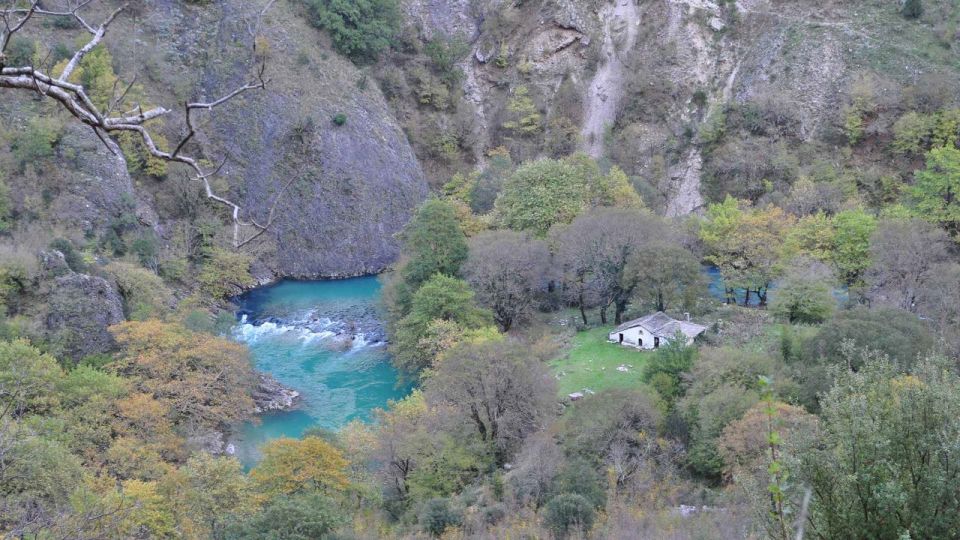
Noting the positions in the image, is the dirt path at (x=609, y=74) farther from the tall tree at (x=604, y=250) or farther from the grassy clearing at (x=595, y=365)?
the grassy clearing at (x=595, y=365)

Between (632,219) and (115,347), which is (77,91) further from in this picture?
(632,219)

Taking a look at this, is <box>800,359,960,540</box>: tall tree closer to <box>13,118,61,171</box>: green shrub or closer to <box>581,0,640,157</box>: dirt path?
<box>13,118,61,171</box>: green shrub

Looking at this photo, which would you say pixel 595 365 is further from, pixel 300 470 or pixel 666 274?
pixel 300 470

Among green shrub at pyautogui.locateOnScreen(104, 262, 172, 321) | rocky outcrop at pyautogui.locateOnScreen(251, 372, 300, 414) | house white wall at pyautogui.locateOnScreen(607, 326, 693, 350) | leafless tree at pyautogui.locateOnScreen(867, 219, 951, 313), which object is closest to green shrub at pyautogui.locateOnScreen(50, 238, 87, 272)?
green shrub at pyautogui.locateOnScreen(104, 262, 172, 321)

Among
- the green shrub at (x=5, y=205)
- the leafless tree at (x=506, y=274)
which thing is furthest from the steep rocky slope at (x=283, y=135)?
the leafless tree at (x=506, y=274)

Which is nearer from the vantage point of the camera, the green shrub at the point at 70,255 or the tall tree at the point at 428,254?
the green shrub at the point at 70,255

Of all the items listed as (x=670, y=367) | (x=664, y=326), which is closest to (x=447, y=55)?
(x=664, y=326)

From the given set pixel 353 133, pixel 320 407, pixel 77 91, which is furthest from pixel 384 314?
pixel 77 91
